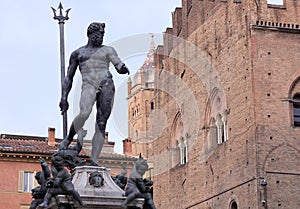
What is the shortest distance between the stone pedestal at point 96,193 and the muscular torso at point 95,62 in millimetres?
1104

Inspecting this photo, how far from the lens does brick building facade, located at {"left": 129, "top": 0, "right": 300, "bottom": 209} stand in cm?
2781

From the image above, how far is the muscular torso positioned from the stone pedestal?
110 cm

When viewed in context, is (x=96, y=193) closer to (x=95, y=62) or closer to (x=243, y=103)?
(x=95, y=62)

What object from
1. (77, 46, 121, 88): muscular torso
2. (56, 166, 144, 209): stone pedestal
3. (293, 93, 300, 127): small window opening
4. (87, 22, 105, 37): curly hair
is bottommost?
(56, 166, 144, 209): stone pedestal

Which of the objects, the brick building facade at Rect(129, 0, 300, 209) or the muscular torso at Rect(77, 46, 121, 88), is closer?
the muscular torso at Rect(77, 46, 121, 88)

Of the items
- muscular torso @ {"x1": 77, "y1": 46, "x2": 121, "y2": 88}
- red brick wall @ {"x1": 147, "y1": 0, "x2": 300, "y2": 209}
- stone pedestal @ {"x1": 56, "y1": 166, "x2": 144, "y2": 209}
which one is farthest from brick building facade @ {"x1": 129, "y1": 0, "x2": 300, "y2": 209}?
stone pedestal @ {"x1": 56, "y1": 166, "x2": 144, "y2": 209}

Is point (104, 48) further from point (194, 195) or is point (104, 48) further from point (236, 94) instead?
point (194, 195)

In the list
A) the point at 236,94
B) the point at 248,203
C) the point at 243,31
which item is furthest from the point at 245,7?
the point at 248,203

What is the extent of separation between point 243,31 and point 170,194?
35.9ft

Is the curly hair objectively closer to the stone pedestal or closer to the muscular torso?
the muscular torso

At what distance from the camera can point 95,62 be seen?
962 centimetres

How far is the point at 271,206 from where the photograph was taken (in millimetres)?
27250

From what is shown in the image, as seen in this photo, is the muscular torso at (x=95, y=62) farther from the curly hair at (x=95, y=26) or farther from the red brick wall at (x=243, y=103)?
the red brick wall at (x=243, y=103)

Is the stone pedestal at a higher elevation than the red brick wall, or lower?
lower
